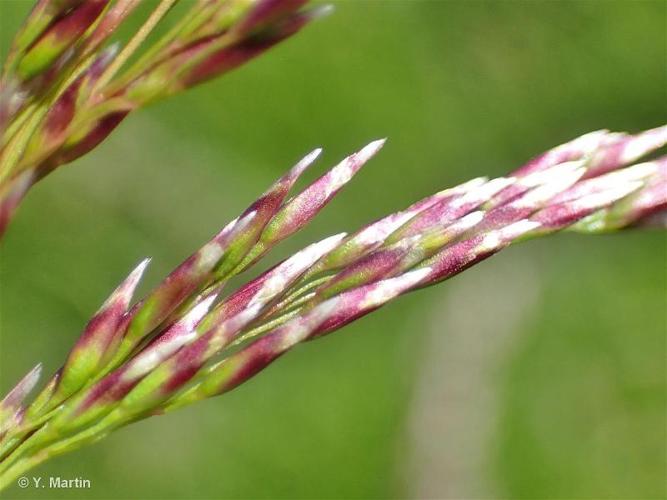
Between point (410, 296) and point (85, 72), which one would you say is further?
point (410, 296)

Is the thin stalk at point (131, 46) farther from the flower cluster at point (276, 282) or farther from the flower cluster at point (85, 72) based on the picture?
the flower cluster at point (276, 282)

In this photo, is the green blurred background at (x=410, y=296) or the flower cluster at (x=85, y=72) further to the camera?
the green blurred background at (x=410, y=296)

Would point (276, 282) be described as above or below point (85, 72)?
below

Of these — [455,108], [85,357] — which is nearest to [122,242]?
[455,108]

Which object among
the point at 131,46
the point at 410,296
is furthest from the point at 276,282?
the point at 410,296

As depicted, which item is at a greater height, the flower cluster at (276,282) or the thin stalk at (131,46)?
the thin stalk at (131,46)

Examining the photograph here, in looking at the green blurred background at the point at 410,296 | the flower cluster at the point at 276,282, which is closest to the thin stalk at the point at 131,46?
the flower cluster at the point at 276,282

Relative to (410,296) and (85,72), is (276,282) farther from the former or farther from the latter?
(410,296)

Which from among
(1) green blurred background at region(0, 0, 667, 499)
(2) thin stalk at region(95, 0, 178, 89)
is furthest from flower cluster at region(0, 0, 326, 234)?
(1) green blurred background at region(0, 0, 667, 499)

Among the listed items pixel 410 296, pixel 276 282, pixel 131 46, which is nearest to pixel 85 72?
pixel 131 46
